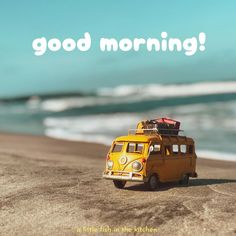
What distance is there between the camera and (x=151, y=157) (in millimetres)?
15750

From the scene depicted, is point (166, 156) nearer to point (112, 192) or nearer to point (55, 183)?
point (112, 192)

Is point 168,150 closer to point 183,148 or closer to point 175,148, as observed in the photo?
→ point 175,148

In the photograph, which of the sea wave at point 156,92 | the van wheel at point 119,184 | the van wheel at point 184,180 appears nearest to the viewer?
the van wheel at point 119,184

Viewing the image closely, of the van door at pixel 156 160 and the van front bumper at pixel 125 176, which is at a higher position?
the van door at pixel 156 160

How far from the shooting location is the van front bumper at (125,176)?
15.4m

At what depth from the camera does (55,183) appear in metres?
16.9

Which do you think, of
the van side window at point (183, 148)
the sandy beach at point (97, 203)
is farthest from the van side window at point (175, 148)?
the sandy beach at point (97, 203)

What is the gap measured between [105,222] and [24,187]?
181 inches

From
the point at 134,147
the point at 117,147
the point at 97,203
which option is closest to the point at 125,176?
the point at 134,147

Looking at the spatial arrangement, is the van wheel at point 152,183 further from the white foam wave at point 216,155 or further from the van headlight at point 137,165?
the white foam wave at point 216,155

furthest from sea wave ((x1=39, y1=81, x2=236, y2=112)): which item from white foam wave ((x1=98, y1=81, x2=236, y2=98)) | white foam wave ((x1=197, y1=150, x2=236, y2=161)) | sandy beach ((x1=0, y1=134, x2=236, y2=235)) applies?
sandy beach ((x1=0, y1=134, x2=236, y2=235))

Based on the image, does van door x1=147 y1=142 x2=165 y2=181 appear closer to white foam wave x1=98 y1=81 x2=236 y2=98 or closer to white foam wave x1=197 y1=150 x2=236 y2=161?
white foam wave x1=197 y1=150 x2=236 y2=161

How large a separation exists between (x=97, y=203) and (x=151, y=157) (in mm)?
2564

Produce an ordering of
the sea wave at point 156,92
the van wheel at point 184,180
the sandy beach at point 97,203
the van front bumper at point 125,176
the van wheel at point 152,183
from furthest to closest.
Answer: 1. the sea wave at point 156,92
2. the van wheel at point 184,180
3. the van wheel at point 152,183
4. the van front bumper at point 125,176
5. the sandy beach at point 97,203
